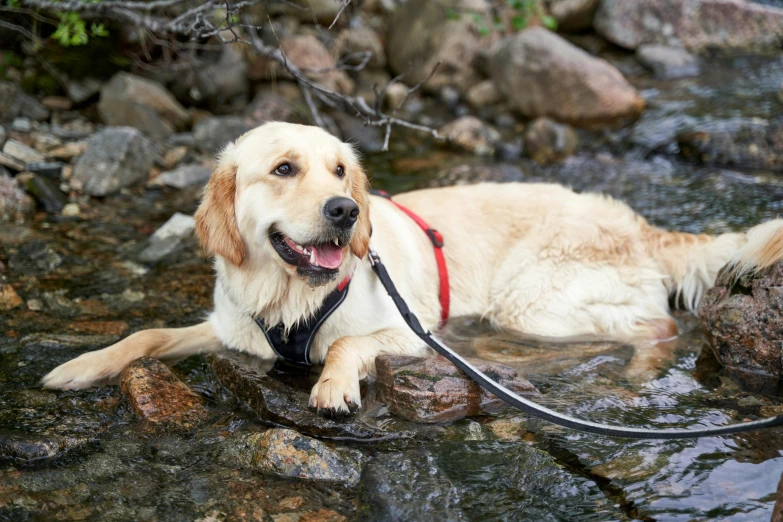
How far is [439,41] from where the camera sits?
34.6 feet

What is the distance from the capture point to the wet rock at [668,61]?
34.5 ft

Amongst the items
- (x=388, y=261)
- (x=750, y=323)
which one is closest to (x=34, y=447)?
(x=388, y=261)

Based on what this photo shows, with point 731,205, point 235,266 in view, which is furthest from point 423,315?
point 731,205

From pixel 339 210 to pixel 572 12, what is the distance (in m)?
10.2

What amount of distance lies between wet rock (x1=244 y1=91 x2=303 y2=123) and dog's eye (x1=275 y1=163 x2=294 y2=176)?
5072 mm

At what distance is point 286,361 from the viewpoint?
3803 mm

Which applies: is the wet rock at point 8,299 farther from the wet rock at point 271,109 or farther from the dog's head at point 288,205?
the wet rock at point 271,109

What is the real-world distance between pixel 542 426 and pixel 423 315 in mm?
1375

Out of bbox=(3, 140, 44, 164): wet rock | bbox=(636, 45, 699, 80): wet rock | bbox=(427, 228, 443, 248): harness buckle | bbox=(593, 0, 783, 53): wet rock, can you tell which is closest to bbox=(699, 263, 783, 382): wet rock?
bbox=(427, 228, 443, 248): harness buckle

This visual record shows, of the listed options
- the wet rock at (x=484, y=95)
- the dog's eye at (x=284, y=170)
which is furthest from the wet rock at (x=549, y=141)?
the dog's eye at (x=284, y=170)

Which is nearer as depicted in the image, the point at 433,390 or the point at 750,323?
the point at 433,390

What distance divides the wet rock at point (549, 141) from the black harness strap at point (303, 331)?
5093mm

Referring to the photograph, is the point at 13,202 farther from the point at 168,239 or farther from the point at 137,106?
the point at 137,106

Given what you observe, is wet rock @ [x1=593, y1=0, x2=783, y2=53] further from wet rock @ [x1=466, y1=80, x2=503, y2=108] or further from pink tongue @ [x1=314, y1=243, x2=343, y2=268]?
pink tongue @ [x1=314, y1=243, x2=343, y2=268]
